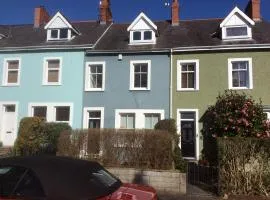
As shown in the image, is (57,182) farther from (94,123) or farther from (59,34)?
(59,34)

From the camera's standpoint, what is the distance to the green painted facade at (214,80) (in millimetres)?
18312

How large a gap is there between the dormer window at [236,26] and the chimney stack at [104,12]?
9.14 metres

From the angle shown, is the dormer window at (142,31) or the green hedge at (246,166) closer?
the green hedge at (246,166)

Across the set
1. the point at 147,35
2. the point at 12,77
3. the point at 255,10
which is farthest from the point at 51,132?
the point at 255,10

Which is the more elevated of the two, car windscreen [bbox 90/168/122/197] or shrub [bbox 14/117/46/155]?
shrub [bbox 14/117/46/155]

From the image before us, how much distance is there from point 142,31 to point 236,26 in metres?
5.66

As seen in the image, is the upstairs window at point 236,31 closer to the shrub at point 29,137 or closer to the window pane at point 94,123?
the window pane at point 94,123

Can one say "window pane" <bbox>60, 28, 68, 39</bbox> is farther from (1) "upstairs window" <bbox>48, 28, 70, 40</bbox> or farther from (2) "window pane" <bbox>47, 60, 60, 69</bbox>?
(2) "window pane" <bbox>47, 60, 60, 69</bbox>

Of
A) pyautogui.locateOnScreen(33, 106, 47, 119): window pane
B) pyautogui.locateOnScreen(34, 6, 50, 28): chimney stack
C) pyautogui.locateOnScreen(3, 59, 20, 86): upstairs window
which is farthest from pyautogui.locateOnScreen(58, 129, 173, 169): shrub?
pyautogui.locateOnScreen(34, 6, 50, 28): chimney stack

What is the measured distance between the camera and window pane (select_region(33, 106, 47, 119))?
67.4 ft

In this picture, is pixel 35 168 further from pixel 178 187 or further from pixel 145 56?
pixel 145 56

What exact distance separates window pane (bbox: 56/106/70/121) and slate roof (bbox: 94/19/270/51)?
412 cm

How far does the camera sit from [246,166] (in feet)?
33.2

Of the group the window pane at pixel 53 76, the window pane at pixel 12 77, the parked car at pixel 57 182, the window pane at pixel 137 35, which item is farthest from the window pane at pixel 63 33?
the parked car at pixel 57 182
